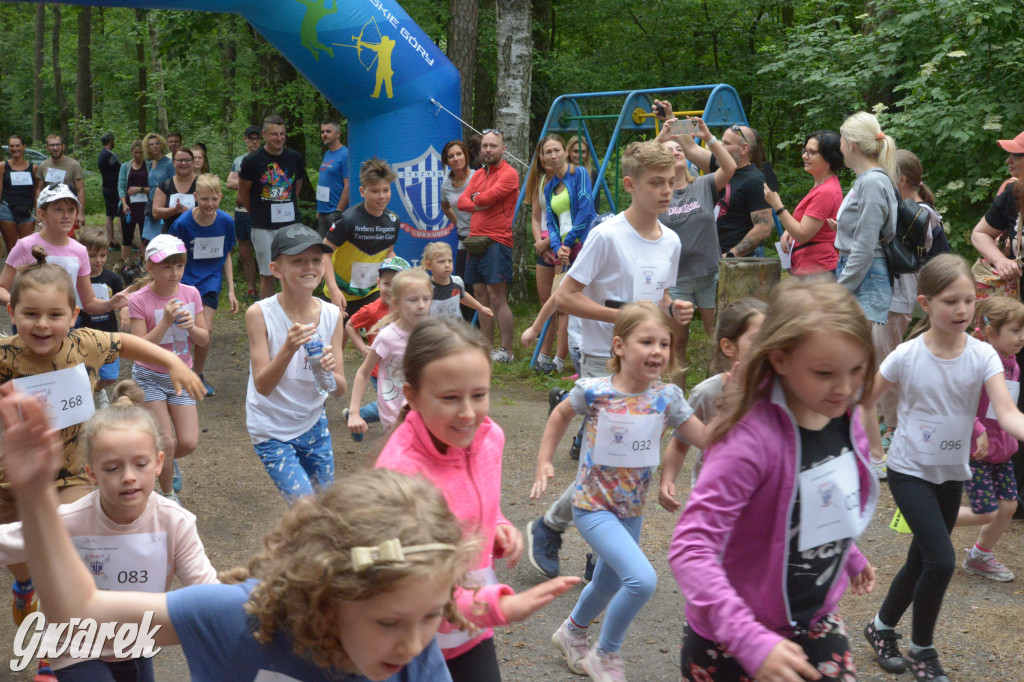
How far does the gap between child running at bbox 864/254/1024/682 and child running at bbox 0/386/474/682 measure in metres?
2.58

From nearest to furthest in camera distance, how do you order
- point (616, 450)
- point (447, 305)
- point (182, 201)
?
point (616, 450) < point (447, 305) < point (182, 201)

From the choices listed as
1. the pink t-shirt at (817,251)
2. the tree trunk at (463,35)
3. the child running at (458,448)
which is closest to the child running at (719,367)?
the child running at (458,448)

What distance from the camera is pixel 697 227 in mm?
7289

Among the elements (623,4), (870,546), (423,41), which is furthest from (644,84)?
(870,546)

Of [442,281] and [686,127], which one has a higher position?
[686,127]

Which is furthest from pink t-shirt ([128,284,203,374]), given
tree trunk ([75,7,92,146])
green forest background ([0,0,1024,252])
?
tree trunk ([75,7,92,146])

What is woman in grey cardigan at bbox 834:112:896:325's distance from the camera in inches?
245

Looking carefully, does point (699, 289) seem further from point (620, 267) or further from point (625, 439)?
point (625, 439)

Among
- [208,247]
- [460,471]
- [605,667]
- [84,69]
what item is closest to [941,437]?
[605,667]

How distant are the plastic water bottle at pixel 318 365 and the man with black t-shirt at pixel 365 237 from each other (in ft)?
11.5

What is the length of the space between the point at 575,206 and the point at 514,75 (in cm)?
302

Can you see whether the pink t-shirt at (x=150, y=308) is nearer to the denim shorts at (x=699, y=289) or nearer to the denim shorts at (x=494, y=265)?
the denim shorts at (x=699, y=289)

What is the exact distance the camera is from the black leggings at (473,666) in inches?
104

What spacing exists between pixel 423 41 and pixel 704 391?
7.33 metres
